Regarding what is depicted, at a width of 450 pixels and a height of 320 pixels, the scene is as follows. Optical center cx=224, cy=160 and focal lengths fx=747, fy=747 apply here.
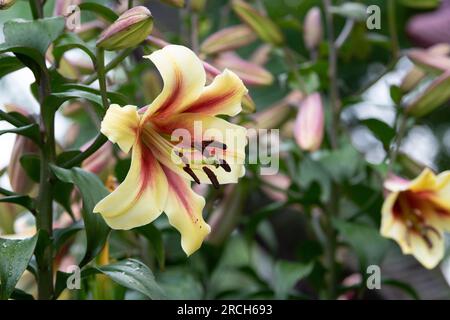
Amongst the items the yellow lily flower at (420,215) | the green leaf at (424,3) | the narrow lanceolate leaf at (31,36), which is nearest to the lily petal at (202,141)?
the narrow lanceolate leaf at (31,36)

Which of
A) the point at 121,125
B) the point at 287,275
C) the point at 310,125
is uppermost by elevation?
the point at 121,125

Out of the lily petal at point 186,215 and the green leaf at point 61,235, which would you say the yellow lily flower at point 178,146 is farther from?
the green leaf at point 61,235

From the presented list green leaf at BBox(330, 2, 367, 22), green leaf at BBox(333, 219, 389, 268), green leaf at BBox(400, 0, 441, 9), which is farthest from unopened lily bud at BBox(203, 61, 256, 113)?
green leaf at BBox(400, 0, 441, 9)

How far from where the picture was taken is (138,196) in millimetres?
542

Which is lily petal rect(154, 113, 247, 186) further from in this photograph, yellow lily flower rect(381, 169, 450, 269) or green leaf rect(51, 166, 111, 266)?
yellow lily flower rect(381, 169, 450, 269)

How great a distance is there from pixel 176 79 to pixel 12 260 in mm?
173

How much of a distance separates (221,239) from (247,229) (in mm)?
36

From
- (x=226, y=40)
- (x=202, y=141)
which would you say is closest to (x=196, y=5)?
(x=226, y=40)

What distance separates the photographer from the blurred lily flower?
1.15 m

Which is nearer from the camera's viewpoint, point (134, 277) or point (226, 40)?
point (134, 277)

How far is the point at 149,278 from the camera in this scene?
0.56m

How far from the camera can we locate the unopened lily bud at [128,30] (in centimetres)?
55

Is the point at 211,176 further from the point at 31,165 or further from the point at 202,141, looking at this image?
the point at 31,165
